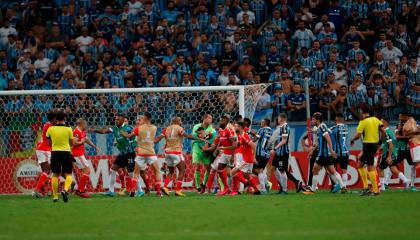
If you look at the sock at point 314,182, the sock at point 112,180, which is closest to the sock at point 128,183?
the sock at point 112,180

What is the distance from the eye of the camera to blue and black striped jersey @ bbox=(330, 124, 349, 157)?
2375 centimetres

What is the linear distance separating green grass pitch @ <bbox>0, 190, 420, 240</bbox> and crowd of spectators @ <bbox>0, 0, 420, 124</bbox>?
20.4 ft

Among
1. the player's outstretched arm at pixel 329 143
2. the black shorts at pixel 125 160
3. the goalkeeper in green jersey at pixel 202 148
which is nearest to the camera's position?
the player's outstretched arm at pixel 329 143

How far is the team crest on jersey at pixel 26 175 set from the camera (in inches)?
1017

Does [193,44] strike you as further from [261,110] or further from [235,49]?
[261,110]

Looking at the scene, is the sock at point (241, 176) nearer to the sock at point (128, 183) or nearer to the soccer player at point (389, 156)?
the sock at point (128, 183)

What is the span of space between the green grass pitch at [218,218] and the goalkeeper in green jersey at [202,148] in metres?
3.63

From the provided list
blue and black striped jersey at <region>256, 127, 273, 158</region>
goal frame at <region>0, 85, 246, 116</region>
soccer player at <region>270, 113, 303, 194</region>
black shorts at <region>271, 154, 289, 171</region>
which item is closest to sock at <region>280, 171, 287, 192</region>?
soccer player at <region>270, 113, 303, 194</region>

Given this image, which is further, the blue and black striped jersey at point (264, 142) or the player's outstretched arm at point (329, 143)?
the blue and black striped jersey at point (264, 142)

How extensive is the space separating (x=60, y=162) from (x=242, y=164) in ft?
15.2

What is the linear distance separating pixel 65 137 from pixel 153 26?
11.0 m

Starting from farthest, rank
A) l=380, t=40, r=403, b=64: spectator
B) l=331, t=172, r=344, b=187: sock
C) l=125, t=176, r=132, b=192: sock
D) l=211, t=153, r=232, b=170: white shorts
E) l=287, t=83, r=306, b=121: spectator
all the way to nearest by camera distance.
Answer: l=380, t=40, r=403, b=64: spectator
l=287, t=83, r=306, b=121: spectator
l=125, t=176, r=132, b=192: sock
l=211, t=153, r=232, b=170: white shorts
l=331, t=172, r=344, b=187: sock

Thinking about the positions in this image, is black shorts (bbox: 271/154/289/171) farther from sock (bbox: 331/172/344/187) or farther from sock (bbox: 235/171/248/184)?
sock (bbox: 331/172/344/187)

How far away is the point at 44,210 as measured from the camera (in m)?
18.4
